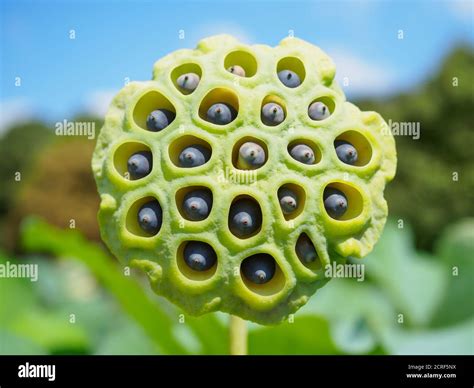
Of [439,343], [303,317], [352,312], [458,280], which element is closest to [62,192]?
[352,312]

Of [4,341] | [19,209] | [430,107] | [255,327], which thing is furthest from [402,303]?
[430,107]

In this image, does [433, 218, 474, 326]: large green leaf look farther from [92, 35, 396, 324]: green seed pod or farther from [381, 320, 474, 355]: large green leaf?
[92, 35, 396, 324]: green seed pod

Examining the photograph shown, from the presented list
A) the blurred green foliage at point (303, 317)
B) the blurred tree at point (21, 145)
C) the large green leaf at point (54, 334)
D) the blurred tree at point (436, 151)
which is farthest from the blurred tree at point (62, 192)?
the large green leaf at point (54, 334)

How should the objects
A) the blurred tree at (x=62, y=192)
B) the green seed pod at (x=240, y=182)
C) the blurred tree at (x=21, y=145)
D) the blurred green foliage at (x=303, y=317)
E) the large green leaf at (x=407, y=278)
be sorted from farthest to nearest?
the blurred tree at (x=21, y=145)
the blurred tree at (x=62, y=192)
the large green leaf at (x=407, y=278)
the blurred green foliage at (x=303, y=317)
the green seed pod at (x=240, y=182)

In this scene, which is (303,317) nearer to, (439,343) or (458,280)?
(439,343)

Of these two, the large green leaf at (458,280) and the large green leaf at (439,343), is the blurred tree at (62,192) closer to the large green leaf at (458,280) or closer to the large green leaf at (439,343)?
the large green leaf at (458,280)
